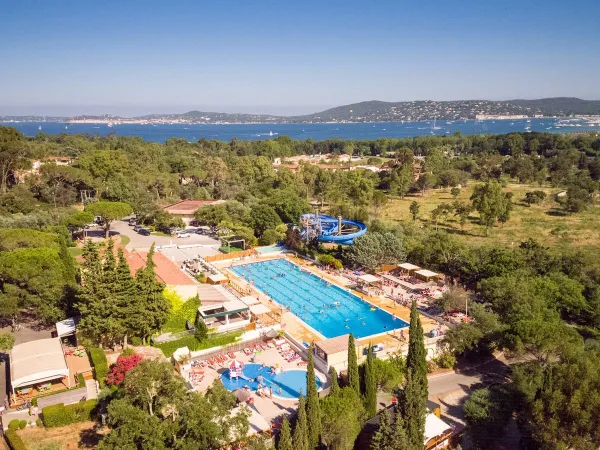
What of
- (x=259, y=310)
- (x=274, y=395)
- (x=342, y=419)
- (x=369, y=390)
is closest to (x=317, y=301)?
(x=259, y=310)

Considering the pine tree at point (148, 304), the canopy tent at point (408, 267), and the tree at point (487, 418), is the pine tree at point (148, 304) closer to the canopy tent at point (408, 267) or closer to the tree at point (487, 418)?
the tree at point (487, 418)

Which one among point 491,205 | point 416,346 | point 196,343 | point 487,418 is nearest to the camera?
point 487,418

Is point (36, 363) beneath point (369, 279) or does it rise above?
above

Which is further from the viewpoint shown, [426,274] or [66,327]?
[426,274]

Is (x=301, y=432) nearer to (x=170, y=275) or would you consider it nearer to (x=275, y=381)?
(x=275, y=381)

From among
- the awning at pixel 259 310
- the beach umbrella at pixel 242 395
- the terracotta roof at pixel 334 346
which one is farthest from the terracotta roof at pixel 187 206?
the beach umbrella at pixel 242 395

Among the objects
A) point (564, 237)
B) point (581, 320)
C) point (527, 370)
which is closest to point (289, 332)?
point (527, 370)

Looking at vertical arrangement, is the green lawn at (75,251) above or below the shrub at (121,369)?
below

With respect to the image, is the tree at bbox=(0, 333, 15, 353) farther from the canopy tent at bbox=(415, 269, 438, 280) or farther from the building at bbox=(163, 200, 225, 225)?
the building at bbox=(163, 200, 225, 225)
